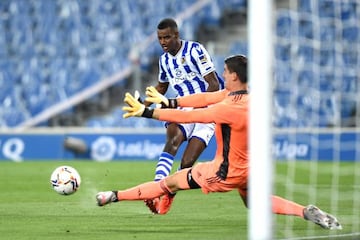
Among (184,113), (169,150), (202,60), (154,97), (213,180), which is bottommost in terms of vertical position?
(213,180)

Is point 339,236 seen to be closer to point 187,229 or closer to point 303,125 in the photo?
point 187,229

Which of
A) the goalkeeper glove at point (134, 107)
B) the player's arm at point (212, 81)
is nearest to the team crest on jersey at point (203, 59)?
the player's arm at point (212, 81)

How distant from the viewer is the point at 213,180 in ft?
27.2

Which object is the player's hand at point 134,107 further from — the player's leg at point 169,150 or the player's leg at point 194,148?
the player's leg at point 169,150

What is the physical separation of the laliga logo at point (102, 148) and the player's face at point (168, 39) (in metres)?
9.30

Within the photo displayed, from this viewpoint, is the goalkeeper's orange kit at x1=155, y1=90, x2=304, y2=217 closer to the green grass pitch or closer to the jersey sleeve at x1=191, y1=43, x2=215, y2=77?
the green grass pitch

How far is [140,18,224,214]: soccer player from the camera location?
32.2 feet

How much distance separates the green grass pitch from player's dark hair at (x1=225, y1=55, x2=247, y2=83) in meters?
1.40

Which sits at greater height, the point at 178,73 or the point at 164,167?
the point at 178,73

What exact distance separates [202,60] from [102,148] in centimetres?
945

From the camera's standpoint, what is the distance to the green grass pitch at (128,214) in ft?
26.9

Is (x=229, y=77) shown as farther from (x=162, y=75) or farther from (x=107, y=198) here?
A: (x=162, y=75)

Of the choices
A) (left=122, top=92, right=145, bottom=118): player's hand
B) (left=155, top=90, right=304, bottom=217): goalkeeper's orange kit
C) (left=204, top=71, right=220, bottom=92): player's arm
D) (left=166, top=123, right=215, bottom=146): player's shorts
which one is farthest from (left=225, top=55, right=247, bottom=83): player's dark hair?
(left=166, top=123, right=215, bottom=146): player's shorts

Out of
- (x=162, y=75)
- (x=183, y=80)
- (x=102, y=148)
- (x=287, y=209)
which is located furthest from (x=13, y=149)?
(x=287, y=209)
